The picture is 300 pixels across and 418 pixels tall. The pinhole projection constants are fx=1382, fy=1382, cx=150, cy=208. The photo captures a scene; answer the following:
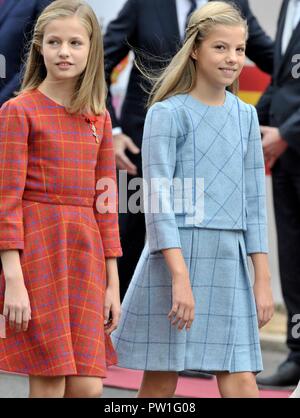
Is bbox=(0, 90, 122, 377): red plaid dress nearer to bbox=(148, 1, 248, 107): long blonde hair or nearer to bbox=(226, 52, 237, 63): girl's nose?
bbox=(148, 1, 248, 107): long blonde hair

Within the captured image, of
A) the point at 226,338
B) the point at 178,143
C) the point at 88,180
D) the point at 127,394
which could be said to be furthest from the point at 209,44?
the point at 127,394

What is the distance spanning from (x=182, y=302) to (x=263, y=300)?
1.18 feet

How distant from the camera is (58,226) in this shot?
432 cm

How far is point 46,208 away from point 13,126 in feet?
0.91

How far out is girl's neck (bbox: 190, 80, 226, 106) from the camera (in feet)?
15.2

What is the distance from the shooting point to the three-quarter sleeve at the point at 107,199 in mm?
4473

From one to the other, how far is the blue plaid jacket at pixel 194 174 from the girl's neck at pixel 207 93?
0.08 feet

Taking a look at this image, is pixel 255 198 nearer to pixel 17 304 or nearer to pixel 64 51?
pixel 64 51

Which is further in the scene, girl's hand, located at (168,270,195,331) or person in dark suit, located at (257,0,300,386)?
person in dark suit, located at (257,0,300,386)

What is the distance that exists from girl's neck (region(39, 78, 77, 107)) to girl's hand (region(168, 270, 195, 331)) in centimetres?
67

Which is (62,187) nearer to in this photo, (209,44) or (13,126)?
(13,126)

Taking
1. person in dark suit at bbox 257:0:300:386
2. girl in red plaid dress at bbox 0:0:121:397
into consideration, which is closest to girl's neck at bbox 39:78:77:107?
girl in red plaid dress at bbox 0:0:121:397

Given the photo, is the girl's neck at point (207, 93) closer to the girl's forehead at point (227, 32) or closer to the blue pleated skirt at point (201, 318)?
the girl's forehead at point (227, 32)

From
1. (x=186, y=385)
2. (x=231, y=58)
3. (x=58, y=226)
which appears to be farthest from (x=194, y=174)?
(x=186, y=385)
